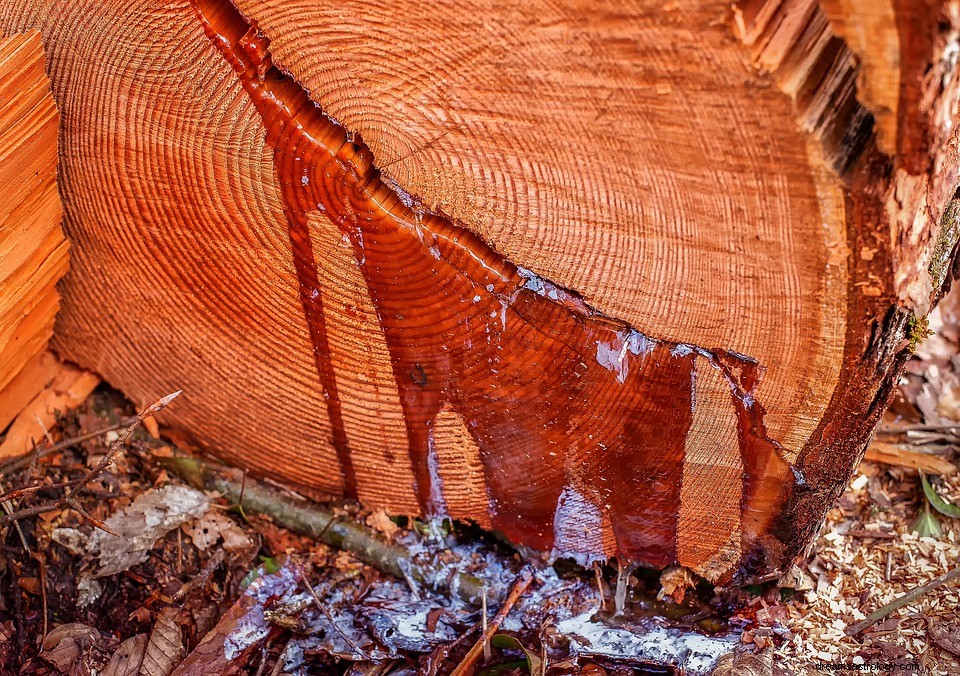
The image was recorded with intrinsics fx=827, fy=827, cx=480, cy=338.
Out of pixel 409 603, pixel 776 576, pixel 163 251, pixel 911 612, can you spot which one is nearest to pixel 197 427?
pixel 163 251

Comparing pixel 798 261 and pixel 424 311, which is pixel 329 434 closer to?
pixel 424 311

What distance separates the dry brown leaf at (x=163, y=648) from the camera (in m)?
1.89

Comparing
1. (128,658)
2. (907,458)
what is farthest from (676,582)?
(128,658)

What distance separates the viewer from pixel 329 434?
204 cm

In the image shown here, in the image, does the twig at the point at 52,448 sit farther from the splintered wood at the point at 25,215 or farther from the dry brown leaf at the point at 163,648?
the dry brown leaf at the point at 163,648

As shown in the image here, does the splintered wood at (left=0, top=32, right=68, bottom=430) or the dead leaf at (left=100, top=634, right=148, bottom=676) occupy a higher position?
the splintered wood at (left=0, top=32, right=68, bottom=430)

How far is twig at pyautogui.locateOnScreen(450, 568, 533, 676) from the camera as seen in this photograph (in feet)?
6.14

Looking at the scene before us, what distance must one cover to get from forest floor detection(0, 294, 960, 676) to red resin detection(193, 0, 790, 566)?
25 centimetres

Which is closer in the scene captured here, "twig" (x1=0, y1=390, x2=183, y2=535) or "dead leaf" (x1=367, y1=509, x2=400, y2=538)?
"twig" (x1=0, y1=390, x2=183, y2=535)

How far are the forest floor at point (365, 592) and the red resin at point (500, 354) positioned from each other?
0.25 meters

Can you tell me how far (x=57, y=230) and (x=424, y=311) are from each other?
922 mm

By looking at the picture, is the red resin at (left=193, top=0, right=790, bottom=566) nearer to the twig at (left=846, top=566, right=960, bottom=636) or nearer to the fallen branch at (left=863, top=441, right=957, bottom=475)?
the twig at (left=846, top=566, right=960, bottom=636)

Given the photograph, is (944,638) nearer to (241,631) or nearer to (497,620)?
(497,620)

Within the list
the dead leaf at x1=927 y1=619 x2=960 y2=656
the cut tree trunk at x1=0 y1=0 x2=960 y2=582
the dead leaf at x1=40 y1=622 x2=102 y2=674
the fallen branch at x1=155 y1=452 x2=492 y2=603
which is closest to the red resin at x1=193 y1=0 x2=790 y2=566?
the cut tree trunk at x1=0 y1=0 x2=960 y2=582
